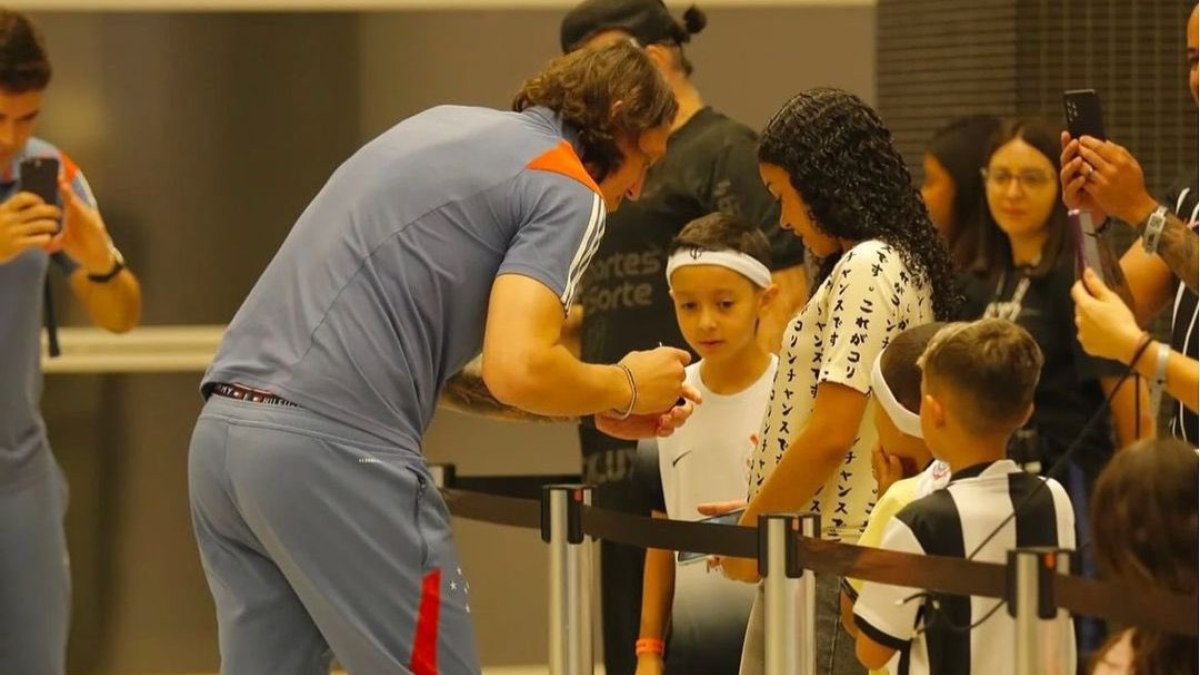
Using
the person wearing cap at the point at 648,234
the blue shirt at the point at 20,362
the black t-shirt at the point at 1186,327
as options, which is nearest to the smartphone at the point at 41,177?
the blue shirt at the point at 20,362

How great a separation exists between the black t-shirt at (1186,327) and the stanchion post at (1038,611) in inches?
24.7

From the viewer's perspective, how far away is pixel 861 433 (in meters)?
3.44

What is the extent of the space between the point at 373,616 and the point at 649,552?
1322 mm

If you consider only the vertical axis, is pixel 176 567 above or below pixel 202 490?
below

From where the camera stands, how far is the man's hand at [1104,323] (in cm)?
299

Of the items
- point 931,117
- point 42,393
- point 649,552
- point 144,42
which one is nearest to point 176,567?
point 42,393

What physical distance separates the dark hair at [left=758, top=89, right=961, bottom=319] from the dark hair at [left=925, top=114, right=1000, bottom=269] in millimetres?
1649

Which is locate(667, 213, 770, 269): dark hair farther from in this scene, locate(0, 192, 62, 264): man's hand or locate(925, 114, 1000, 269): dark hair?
locate(0, 192, 62, 264): man's hand

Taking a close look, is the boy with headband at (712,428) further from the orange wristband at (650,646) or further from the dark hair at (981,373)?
the dark hair at (981,373)

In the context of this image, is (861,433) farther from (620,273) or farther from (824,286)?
(620,273)

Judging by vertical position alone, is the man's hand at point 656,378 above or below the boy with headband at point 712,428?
above

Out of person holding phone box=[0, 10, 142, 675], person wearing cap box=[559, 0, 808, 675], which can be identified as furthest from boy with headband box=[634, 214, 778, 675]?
person holding phone box=[0, 10, 142, 675]

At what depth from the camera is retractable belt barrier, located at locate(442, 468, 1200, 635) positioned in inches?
103

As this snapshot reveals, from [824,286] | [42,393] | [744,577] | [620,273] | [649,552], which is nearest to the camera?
[824,286]
